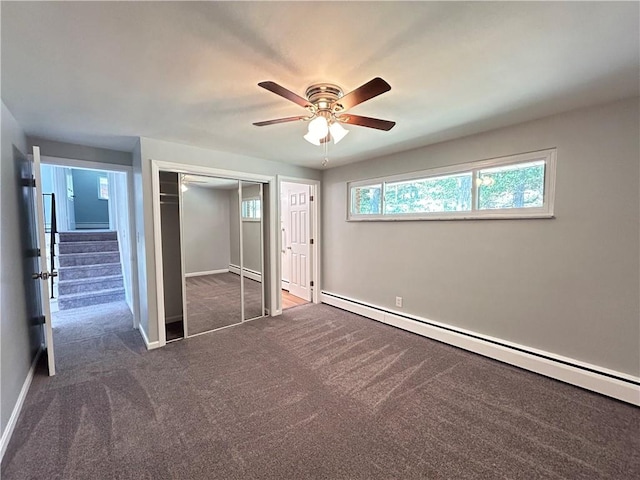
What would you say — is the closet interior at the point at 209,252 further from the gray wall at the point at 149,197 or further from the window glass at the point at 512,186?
the window glass at the point at 512,186

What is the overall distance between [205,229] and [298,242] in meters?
1.82

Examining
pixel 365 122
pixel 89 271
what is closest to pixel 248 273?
pixel 365 122

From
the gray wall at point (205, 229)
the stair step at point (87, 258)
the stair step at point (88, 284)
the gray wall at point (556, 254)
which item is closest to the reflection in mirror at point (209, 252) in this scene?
the gray wall at point (205, 229)

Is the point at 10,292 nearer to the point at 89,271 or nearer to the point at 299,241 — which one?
the point at 89,271

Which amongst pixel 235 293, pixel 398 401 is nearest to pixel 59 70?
pixel 235 293

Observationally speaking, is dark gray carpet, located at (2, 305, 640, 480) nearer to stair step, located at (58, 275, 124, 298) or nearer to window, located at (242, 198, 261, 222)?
window, located at (242, 198, 261, 222)

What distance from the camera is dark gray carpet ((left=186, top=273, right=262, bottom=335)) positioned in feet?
11.6

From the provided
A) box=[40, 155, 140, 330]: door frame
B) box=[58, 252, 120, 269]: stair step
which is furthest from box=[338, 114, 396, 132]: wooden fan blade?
box=[58, 252, 120, 269]: stair step

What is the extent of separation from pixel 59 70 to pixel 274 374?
2.65 m

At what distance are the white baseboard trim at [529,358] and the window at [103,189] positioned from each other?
7.58 m

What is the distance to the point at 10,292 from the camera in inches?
80.7

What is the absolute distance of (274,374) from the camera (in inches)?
99.3

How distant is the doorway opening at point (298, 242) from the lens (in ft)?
15.6

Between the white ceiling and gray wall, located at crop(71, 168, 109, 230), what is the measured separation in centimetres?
562
